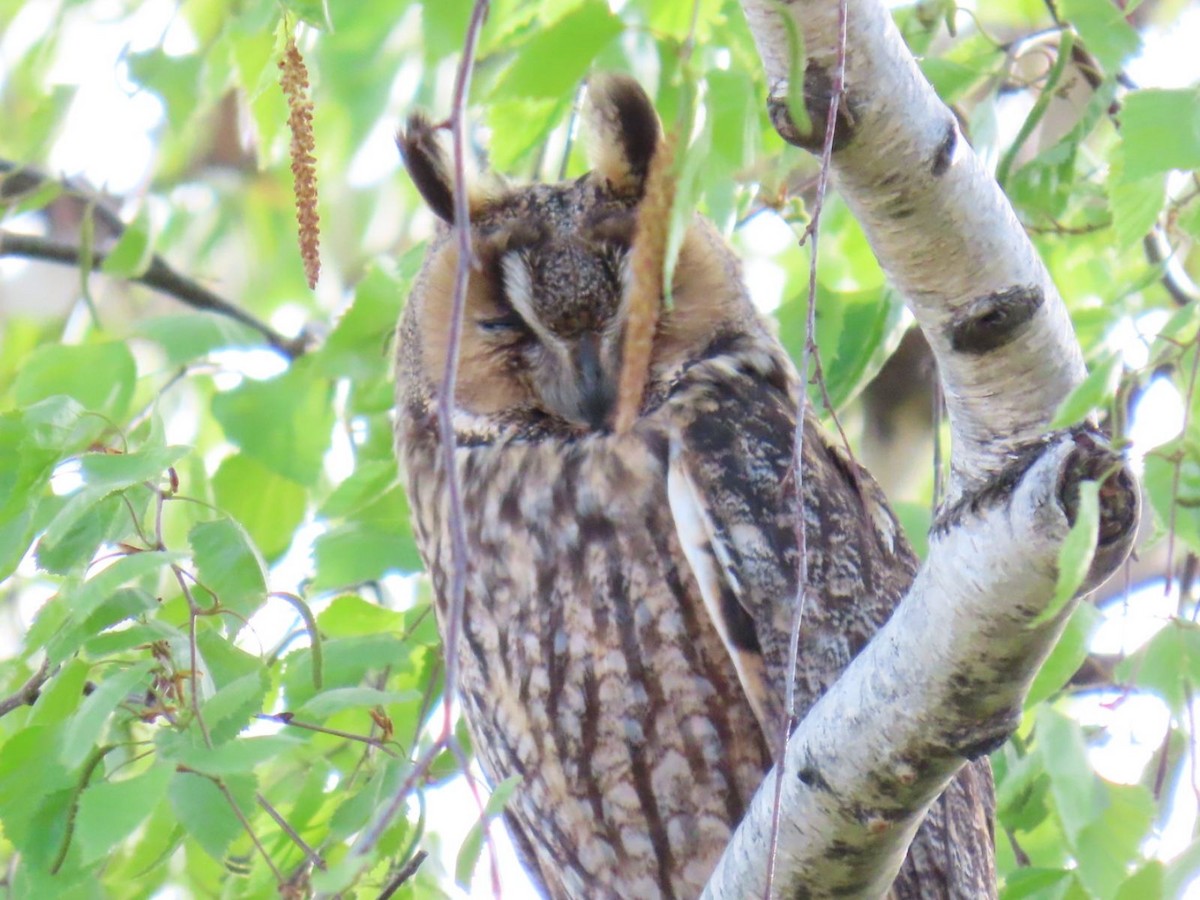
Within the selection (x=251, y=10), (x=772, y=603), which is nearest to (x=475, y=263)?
(x=251, y=10)

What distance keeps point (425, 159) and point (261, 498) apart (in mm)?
540

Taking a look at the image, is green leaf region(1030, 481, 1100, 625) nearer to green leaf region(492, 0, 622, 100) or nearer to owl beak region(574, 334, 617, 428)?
green leaf region(492, 0, 622, 100)

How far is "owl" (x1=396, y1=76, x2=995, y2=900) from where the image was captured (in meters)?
1.85

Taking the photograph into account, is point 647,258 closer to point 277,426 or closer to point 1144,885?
point 1144,885

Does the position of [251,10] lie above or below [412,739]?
above

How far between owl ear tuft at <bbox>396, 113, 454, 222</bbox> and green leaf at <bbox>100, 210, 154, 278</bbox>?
1.27 feet

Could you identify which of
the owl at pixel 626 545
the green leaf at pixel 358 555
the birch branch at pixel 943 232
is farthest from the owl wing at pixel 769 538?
the birch branch at pixel 943 232

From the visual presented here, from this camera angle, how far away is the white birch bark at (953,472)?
1.05m

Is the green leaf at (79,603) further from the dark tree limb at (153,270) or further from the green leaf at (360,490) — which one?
the dark tree limb at (153,270)

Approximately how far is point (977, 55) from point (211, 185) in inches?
136

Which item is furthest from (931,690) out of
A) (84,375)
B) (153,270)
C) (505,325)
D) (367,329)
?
(153,270)

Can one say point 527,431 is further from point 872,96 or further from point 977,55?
point 872,96

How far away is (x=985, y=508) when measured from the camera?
1.11m

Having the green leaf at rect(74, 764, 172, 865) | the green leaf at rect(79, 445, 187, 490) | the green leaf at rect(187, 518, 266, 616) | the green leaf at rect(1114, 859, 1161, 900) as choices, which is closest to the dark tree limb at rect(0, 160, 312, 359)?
the green leaf at rect(187, 518, 266, 616)
